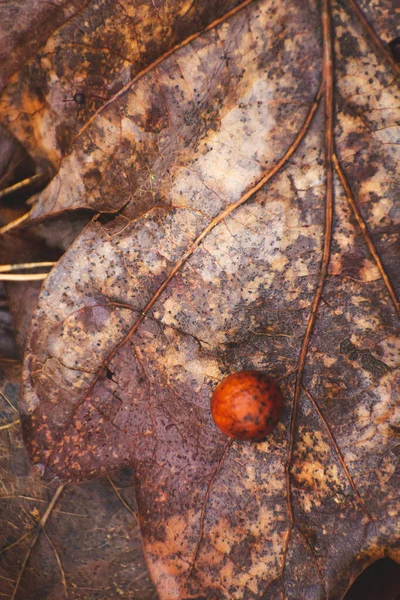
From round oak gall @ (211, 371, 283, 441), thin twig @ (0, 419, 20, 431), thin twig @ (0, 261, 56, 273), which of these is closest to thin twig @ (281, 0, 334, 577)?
round oak gall @ (211, 371, 283, 441)

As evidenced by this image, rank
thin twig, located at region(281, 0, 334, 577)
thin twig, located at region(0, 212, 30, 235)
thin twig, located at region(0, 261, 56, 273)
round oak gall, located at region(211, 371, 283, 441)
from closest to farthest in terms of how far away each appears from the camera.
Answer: thin twig, located at region(281, 0, 334, 577) → round oak gall, located at region(211, 371, 283, 441) → thin twig, located at region(0, 212, 30, 235) → thin twig, located at region(0, 261, 56, 273)

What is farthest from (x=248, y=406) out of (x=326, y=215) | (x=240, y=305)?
(x=326, y=215)

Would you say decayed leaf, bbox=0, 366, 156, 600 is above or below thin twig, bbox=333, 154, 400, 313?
below

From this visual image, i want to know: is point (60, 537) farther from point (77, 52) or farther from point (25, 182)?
point (77, 52)

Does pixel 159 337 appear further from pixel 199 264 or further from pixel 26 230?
pixel 26 230

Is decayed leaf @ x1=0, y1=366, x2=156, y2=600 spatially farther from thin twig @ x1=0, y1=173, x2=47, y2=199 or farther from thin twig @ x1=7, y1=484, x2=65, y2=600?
thin twig @ x1=0, y1=173, x2=47, y2=199

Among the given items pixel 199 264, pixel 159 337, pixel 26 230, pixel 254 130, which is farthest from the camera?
pixel 26 230

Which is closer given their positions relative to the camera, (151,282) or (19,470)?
(151,282)

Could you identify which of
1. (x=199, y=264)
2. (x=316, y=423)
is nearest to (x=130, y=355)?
(x=199, y=264)
